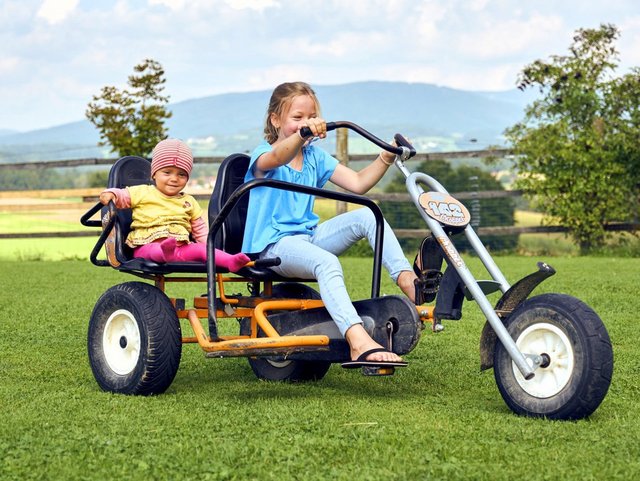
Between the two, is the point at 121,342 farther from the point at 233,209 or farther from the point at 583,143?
the point at 583,143

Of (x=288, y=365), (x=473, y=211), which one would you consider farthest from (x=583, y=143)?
(x=288, y=365)

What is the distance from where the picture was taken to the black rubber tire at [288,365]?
15.5ft

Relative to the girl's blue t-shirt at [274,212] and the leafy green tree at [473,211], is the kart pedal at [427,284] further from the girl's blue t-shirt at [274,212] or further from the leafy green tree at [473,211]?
the leafy green tree at [473,211]

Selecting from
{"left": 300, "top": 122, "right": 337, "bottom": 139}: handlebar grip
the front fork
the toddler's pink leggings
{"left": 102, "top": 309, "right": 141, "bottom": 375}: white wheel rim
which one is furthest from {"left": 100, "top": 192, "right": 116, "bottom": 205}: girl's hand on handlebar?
the front fork

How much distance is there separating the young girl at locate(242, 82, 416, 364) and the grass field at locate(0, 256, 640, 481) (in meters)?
0.46

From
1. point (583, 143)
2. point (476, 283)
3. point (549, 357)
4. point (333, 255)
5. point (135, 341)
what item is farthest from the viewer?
point (583, 143)

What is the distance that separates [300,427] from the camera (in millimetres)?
3516

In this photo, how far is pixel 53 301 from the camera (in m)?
8.09

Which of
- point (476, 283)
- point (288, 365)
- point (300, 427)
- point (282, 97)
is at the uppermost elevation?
point (282, 97)

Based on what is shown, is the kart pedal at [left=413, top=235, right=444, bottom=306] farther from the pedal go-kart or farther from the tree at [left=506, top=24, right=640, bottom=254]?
the tree at [left=506, top=24, right=640, bottom=254]

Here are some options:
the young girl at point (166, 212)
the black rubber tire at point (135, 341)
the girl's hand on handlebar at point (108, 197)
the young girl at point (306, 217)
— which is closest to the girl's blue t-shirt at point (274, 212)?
the young girl at point (306, 217)

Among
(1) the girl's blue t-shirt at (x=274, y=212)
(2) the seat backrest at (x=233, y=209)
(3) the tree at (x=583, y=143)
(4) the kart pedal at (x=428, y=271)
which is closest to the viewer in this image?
(4) the kart pedal at (x=428, y=271)

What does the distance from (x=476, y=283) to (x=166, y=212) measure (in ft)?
4.70

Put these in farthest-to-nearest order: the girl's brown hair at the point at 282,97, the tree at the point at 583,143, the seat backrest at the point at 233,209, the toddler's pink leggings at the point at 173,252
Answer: the tree at the point at 583,143 → the seat backrest at the point at 233,209 → the girl's brown hair at the point at 282,97 → the toddler's pink leggings at the point at 173,252
